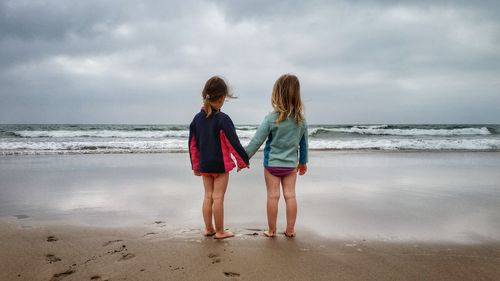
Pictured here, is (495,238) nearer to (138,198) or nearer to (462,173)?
(138,198)

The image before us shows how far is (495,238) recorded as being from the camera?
3586 mm

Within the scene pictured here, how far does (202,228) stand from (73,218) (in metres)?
1.71

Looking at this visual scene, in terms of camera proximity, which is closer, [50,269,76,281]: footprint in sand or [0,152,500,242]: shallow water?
[50,269,76,281]: footprint in sand

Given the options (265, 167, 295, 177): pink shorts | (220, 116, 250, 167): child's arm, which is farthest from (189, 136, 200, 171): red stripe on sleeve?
(265, 167, 295, 177): pink shorts

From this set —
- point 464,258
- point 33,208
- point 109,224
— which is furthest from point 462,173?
point 33,208

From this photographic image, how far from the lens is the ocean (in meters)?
15.5

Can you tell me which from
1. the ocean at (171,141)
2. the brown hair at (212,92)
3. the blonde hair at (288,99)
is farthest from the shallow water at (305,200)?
the ocean at (171,141)

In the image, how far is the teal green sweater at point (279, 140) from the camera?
3684mm

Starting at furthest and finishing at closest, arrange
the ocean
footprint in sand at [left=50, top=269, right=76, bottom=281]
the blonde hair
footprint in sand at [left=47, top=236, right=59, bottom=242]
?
the ocean < the blonde hair < footprint in sand at [left=47, top=236, right=59, bottom=242] < footprint in sand at [left=50, top=269, right=76, bottom=281]

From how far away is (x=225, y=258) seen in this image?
304 cm

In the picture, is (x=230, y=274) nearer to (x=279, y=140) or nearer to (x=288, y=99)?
(x=279, y=140)

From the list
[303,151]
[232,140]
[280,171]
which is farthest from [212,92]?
[303,151]

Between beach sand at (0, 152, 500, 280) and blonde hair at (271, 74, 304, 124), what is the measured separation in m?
1.27

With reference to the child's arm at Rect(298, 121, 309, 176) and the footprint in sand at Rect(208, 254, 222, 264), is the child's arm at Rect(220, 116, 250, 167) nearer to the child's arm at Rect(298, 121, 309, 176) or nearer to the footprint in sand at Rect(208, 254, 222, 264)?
the child's arm at Rect(298, 121, 309, 176)
